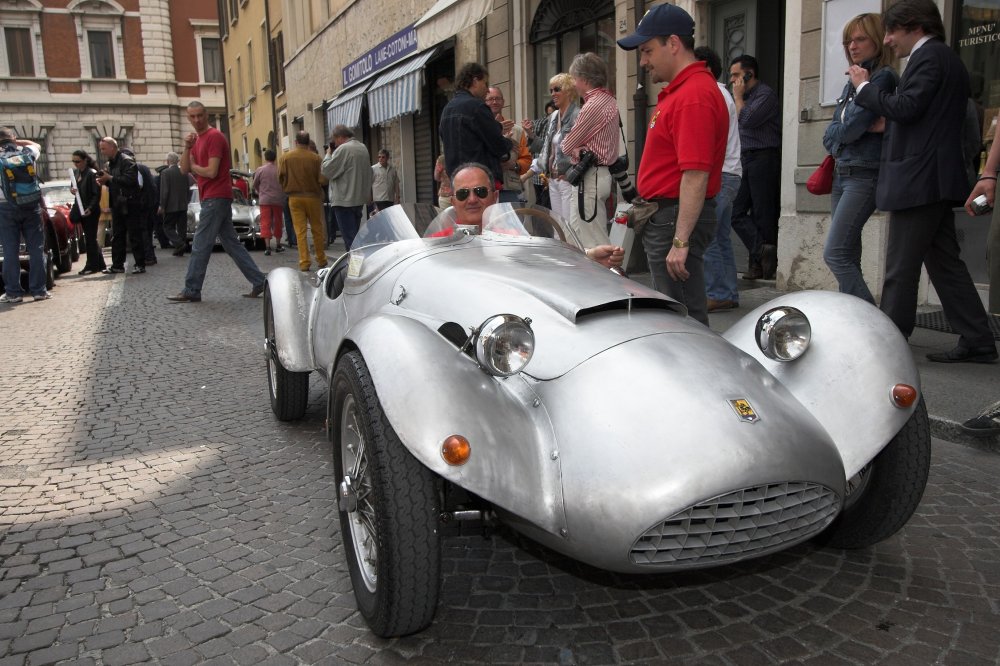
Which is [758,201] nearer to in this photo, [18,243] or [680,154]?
[680,154]

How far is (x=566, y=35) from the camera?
10555 mm

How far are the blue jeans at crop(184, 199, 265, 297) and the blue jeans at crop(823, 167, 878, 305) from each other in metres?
5.92

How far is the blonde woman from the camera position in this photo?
4.41 metres

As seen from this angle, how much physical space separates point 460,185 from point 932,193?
2.54m

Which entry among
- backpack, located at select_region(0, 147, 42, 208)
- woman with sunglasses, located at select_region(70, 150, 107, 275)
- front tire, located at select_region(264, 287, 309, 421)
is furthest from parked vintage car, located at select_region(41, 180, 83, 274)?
front tire, located at select_region(264, 287, 309, 421)

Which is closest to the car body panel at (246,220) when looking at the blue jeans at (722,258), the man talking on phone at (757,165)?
the man talking on phone at (757,165)

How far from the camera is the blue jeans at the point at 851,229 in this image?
4492 millimetres

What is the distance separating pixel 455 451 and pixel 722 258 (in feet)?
15.5

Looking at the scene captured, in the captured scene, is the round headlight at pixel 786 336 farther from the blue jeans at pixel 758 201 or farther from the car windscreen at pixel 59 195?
the car windscreen at pixel 59 195

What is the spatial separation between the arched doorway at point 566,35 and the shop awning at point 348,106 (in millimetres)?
6460

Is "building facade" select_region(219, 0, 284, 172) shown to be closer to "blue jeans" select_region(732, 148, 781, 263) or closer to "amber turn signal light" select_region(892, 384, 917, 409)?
"blue jeans" select_region(732, 148, 781, 263)

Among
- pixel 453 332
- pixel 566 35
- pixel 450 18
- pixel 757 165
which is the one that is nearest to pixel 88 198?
pixel 450 18

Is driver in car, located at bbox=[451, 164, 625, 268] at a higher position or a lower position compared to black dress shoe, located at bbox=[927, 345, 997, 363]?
higher

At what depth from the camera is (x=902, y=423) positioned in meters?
2.16
